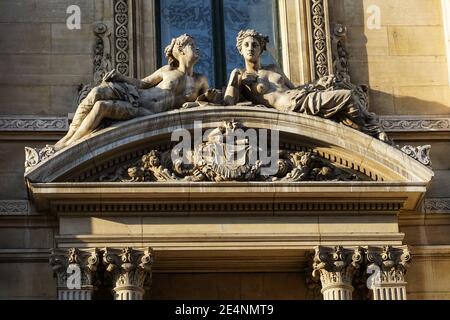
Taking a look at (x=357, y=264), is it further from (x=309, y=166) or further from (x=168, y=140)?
(x=168, y=140)

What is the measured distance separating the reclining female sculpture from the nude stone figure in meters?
0.65

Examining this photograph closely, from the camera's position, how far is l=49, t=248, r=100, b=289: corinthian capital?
80.5 ft

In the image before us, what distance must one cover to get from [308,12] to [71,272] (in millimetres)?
6281

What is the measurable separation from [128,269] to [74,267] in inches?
31.0

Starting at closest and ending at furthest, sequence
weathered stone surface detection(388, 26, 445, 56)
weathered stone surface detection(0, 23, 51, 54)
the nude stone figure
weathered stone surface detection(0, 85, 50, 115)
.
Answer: the nude stone figure
weathered stone surface detection(0, 85, 50, 115)
weathered stone surface detection(0, 23, 51, 54)
weathered stone surface detection(388, 26, 445, 56)

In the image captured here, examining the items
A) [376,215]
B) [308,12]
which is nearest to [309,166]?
[376,215]

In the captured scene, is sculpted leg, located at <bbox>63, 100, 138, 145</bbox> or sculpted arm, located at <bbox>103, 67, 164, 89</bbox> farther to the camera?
sculpted arm, located at <bbox>103, 67, 164, 89</bbox>

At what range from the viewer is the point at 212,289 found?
84.7 ft

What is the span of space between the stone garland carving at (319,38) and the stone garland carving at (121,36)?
119 inches

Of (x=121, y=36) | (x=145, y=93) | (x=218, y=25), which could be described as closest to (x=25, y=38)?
(x=121, y=36)

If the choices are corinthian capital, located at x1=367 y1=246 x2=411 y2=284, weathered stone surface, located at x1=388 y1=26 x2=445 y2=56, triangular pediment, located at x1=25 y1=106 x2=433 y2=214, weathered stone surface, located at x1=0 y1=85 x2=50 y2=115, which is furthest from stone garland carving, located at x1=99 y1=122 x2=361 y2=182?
weathered stone surface, located at x1=388 y1=26 x2=445 y2=56

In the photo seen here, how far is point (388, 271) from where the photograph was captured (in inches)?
981

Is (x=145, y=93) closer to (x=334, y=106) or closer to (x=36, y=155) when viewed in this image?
(x=36, y=155)

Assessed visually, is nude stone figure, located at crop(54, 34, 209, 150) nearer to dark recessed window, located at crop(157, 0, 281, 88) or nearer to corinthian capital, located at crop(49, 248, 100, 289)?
dark recessed window, located at crop(157, 0, 281, 88)
